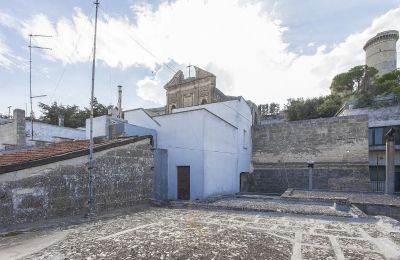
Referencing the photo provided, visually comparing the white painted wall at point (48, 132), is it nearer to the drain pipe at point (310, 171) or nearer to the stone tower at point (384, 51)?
Answer: the drain pipe at point (310, 171)

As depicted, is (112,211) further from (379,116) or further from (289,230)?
(379,116)

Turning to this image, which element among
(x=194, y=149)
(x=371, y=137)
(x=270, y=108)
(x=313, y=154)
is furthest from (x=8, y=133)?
(x=270, y=108)

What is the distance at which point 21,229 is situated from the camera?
6.14 metres

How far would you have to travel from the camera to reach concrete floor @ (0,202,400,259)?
4.61 metres

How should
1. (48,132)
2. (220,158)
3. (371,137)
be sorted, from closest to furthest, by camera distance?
(220,158), (48,132), (371,137)

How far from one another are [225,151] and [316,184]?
7970 millimetres

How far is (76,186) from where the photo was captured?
7.64 meters

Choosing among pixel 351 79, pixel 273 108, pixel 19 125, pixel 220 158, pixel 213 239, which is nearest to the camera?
pixel 213 239

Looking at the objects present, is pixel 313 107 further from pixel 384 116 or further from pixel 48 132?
pixel 48 132

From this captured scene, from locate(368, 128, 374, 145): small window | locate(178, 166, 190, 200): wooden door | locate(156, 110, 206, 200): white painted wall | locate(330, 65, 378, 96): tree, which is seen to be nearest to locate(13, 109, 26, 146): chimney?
locate(156, 110, 206, 200): white painted wall

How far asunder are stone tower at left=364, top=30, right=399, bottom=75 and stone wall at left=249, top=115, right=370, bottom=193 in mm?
33266

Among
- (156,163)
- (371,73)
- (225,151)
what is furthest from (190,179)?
(371,73)

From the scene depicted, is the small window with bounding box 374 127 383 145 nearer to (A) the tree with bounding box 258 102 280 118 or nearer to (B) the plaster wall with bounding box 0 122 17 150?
(B) the plaster wall with bounding box 0 122 17 150

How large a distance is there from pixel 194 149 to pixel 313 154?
10220mm
